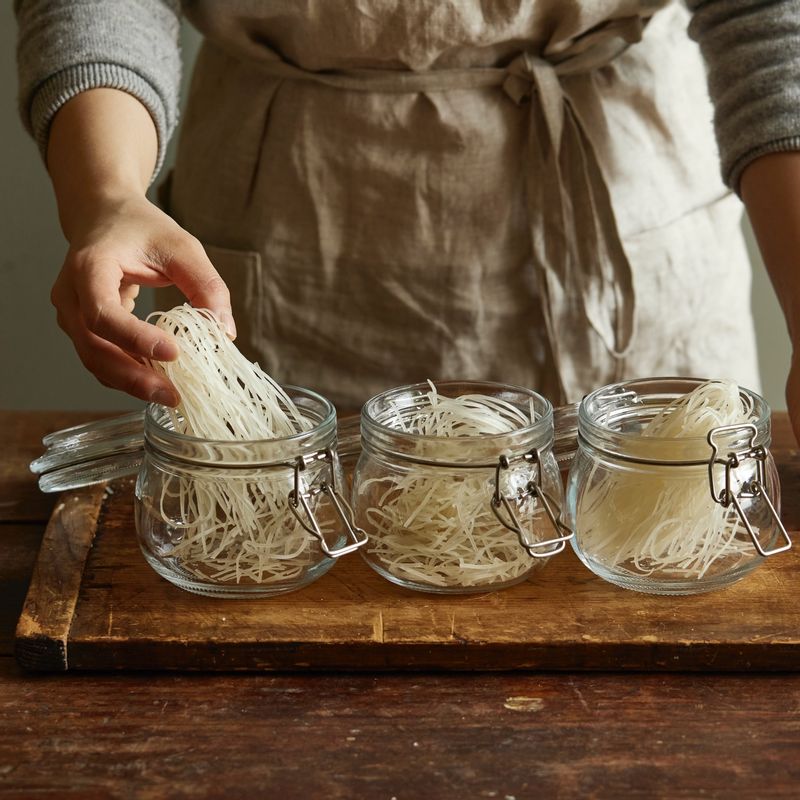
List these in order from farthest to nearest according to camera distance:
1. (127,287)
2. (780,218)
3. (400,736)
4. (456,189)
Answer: (456,189), (780,218), (127,287), (400,736)

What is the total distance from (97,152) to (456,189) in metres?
0.40

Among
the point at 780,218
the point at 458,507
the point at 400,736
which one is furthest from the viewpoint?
the point at 780,218

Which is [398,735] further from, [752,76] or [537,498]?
[752,76]

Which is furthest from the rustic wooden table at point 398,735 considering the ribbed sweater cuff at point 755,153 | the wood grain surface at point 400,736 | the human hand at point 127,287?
the ribbed sweater cuff at point 755,153

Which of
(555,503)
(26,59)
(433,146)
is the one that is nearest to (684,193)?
(433,146)

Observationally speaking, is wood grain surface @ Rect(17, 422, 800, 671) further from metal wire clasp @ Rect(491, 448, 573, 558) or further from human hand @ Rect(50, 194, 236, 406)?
human hand @ Rect(50, 194, 236, 406)

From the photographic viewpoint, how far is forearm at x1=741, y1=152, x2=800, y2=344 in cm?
102

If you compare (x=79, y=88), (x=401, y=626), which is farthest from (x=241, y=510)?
(x=79, y=88)

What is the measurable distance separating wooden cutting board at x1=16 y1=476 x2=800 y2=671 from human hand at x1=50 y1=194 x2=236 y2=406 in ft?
0.53

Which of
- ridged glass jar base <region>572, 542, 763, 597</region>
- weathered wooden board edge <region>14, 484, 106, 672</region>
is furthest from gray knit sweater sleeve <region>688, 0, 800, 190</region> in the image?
weathered wooden board edge <region>14, 484, 106, 672</region>

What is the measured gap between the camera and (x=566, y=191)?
1.24m

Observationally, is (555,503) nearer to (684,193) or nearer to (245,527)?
(245,527)

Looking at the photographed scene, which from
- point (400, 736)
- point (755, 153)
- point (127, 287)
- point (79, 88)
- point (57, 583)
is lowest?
point (400, 736)

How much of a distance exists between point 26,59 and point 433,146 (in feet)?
1.40
